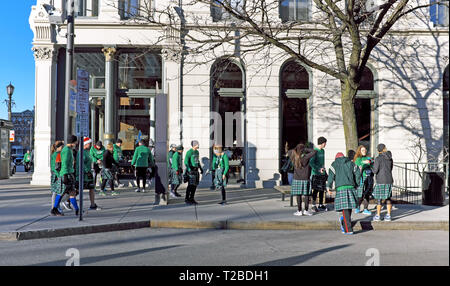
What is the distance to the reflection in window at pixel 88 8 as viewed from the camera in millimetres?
17047

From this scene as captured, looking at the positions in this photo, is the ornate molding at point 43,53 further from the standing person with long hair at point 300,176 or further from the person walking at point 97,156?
the standing person with long hair at point 300,176

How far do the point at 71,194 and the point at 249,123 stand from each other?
853cm

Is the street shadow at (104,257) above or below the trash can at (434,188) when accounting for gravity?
below

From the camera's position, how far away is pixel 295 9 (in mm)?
17328

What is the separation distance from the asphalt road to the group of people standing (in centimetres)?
78

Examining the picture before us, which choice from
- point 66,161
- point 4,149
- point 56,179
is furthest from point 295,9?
point 4,149

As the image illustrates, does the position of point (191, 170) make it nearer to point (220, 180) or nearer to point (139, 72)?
point (220, 180)

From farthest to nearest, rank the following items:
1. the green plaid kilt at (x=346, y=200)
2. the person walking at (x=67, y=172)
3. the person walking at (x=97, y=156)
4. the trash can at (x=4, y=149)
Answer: the trash can at (x=4, y=149), the person walking at (x=97, y=156), the person walking at (x=67, y=172), the green plaid kilt at (x=346, y=200)

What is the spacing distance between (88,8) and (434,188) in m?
14.5

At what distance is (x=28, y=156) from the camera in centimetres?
3272

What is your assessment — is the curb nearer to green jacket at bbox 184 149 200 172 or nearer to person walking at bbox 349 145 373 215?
person walking at bbox 349 145 373 215

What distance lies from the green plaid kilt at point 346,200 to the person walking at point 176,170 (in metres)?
5.44

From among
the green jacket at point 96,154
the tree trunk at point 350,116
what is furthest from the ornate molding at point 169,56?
the tree trunk at point 350,116

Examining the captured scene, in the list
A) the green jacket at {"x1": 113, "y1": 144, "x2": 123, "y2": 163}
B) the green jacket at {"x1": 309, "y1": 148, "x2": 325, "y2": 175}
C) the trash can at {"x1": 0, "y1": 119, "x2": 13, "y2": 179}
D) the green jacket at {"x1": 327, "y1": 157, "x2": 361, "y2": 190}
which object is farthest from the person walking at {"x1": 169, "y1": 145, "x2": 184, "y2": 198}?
the trash can at {"x1": 0, "y1": 119, "x2": 13, "y2": 179}
